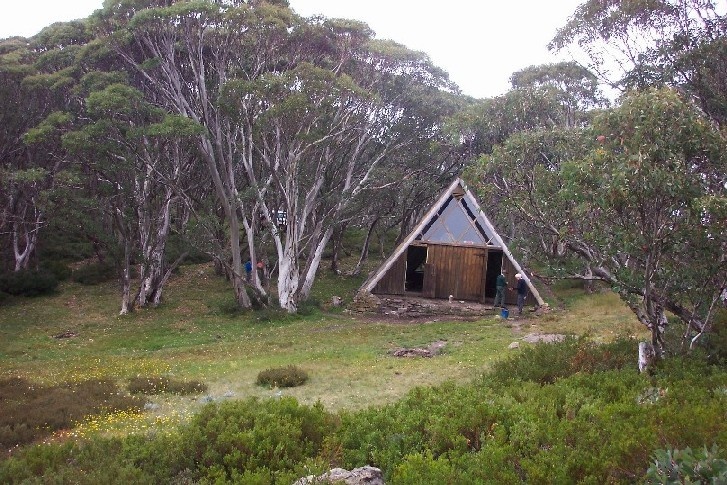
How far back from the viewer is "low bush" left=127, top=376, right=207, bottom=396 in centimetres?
1212

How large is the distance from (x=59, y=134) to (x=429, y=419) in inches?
904

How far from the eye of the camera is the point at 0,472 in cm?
721

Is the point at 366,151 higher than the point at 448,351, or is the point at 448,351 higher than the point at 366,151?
the point at 366,151

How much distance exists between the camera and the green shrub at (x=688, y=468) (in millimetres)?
4082

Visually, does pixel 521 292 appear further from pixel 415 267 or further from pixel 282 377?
pixel 282 377

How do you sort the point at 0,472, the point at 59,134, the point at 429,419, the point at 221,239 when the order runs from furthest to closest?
the point at 221,239, the point at 59,134, the point at 429,419, the point at 0,472

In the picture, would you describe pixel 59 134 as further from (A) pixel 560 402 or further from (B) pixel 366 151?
(A) pixel 560 402

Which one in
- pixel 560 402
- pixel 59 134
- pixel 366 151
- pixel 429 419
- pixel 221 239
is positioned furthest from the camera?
pixel 366 151

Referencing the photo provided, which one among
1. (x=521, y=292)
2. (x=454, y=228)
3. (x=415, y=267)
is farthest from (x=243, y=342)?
(x=415, y=267)

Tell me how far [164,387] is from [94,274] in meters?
21.0

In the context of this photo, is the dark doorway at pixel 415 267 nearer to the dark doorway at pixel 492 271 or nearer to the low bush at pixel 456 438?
the dark doorway at pixel 492 271

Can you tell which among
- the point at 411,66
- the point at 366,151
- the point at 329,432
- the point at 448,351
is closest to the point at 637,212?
the point at 329,432

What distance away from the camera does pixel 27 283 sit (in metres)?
27.5

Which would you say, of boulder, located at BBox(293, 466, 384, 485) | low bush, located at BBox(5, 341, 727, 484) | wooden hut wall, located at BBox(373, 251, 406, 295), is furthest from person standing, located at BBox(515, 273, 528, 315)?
boulder, located at BBox(293, 466, 384, 485)
